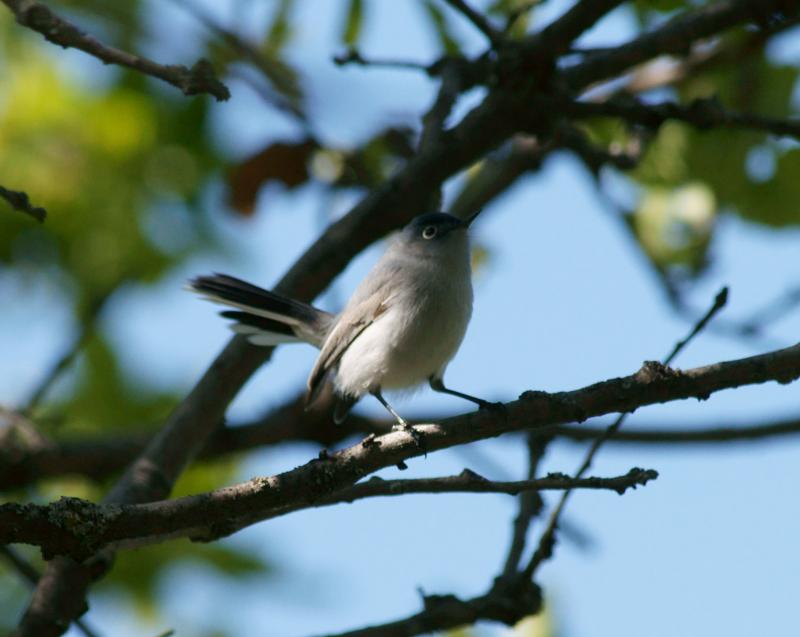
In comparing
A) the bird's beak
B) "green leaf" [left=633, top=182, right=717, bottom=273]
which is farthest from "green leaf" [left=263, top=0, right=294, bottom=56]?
"green leaf" [left=633, top=182, right=717, bottom=273]

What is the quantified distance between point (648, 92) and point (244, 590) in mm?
3113

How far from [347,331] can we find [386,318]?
204 mm

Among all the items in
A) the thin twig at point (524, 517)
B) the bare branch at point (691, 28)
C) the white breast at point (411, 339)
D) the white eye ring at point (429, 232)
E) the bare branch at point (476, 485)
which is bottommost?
the bare branch at point (476, 485)

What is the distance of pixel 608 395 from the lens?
7.61 feet

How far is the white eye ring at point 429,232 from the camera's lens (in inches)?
169

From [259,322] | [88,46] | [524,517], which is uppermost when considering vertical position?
[259,322]

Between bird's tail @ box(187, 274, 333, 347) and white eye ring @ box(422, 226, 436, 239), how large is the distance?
53 cm

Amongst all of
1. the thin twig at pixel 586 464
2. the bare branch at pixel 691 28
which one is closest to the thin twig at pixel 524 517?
the thin twig at pixel 586 464

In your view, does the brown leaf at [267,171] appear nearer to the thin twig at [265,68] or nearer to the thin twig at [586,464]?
the thin twig at [265,68]

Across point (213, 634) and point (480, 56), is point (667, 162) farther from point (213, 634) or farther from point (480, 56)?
point (213, 634)

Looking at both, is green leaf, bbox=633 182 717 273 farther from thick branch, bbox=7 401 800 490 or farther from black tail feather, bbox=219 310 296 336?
black tail feather, bbox=219 310 296 336

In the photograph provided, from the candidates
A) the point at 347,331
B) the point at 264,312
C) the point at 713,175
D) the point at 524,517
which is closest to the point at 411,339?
the point at 347,331

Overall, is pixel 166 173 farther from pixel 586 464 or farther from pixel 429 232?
pixel 586 464

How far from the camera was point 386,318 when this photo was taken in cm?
390
